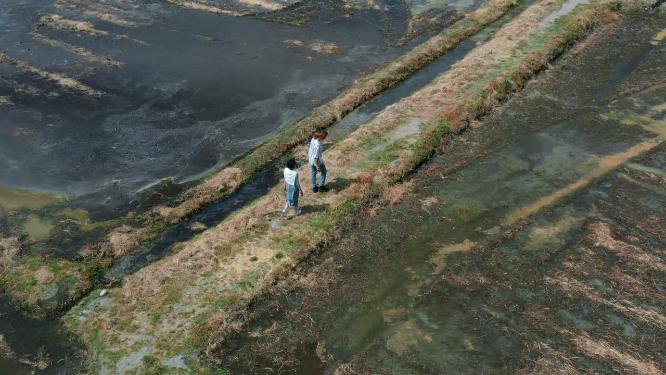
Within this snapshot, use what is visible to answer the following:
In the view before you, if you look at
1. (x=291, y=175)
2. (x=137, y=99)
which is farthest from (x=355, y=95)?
(x=137, y=99)

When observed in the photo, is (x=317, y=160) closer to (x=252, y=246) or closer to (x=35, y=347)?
(x=252, y=246)

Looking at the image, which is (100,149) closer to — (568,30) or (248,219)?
(248,219)

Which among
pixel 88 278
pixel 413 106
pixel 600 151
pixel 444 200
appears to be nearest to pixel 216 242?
pixel 88 278

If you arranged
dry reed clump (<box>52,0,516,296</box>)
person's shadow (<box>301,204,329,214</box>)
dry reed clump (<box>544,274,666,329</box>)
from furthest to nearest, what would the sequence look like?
dry reed clump (<box>52,0,516,296</box>), person's shadow (<box>301,204,329,214</box>), dry reed clump (<box>544,274,666,329</box>)

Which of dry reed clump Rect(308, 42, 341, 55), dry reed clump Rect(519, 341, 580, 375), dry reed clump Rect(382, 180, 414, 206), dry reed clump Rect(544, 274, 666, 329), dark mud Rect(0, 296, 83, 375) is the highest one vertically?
dry reed clump Rect(308, 42, 341, 55)

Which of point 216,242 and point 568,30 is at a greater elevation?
point 568,30

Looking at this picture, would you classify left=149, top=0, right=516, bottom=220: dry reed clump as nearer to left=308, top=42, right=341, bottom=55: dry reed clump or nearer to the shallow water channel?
the shallow water channel

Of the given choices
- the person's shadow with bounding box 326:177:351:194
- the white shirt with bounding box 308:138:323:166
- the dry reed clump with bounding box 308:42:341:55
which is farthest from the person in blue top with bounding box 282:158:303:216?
the dry reed clump with bounding box 308:42:341:55

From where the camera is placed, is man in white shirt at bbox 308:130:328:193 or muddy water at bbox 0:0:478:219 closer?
man in white shirt at bbox 308:130:328:193
